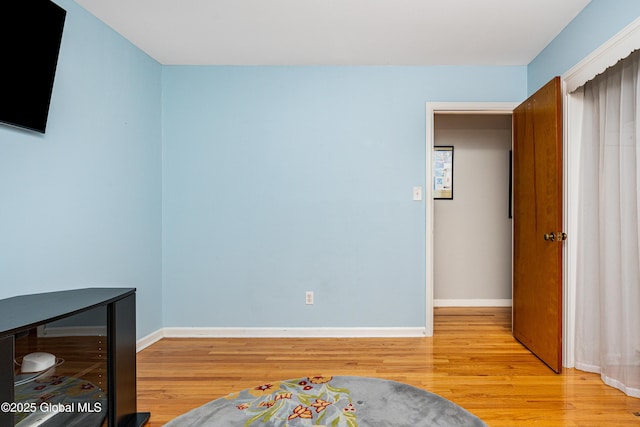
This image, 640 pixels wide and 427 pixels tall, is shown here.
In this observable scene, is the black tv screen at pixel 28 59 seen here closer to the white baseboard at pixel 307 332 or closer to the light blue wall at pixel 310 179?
Result: the light blue wall at pixel 310 179

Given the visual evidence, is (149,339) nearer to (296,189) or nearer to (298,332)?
(298,332)

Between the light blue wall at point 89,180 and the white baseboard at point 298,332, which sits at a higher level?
the light blue wall at point 89,180

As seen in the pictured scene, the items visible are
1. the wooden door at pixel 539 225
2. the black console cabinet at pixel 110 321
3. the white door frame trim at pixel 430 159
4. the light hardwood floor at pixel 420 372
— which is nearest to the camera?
the black console cabinet at pixel 110 321

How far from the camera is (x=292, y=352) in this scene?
311 cm

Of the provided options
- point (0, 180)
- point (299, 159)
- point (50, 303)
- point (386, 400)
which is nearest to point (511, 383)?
point (386, 400)

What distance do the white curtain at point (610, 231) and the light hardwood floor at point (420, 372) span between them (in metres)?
0.23

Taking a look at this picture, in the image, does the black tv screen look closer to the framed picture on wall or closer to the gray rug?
the gray rug

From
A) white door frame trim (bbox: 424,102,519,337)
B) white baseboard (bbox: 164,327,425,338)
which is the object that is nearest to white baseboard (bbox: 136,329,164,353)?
white baseboard (bbox: 164,327,425,338)

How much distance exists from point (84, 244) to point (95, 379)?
1.05 m

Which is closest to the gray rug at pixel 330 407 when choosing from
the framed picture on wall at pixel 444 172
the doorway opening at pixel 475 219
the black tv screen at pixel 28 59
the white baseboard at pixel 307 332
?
the white baseboard at pixel 307 332

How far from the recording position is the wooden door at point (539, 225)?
2641 millimetres

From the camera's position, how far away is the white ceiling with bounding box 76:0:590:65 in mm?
2520

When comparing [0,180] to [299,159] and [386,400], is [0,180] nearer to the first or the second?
[299,159]

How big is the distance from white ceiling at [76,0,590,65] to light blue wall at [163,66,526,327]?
0.63ft
